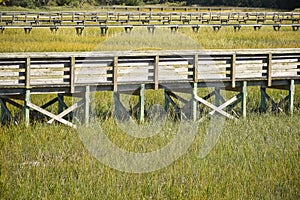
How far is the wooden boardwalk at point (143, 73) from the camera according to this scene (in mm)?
16109

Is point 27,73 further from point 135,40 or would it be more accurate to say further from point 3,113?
point 135,40

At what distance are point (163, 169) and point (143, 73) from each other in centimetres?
519

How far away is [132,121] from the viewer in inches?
651

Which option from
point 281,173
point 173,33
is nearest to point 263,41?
point 173,33

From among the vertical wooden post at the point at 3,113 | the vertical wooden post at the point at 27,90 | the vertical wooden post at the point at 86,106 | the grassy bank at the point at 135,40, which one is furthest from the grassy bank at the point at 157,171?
the grassy bank at the point at 135,40

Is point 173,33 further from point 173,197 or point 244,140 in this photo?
point 173,197

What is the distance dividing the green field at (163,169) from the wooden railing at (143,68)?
3.30 feet

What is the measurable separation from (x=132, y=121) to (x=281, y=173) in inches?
199

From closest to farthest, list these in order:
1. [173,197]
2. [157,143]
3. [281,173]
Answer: [173,197], [281,173], [157,143]

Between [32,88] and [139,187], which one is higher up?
[32,88]

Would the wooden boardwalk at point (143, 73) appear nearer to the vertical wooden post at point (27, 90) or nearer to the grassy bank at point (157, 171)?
the vertical wooden post at point (27, 90)

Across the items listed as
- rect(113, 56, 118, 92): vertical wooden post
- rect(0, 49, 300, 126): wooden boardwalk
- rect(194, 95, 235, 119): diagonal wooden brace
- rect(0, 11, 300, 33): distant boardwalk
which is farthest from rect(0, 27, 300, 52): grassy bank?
rect(194, 95, 235, 119): diagonal wooden brace

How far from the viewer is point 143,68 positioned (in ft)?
56.7

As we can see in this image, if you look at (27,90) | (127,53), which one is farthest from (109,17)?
(27,90)
